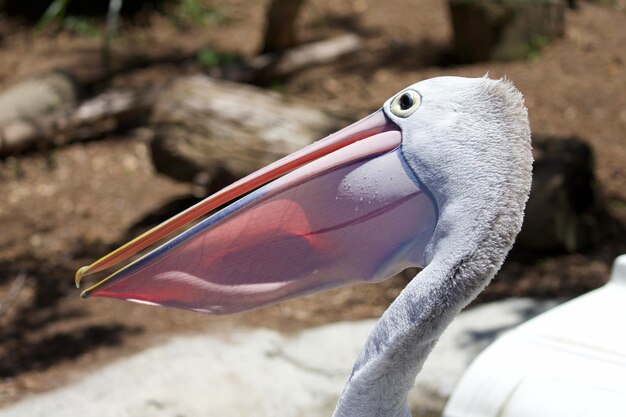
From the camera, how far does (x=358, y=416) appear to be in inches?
90.5

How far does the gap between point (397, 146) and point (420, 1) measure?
7951 mm

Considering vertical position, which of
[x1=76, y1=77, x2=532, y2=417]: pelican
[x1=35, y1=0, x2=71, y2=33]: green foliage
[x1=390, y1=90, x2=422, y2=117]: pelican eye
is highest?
[x1=390, y1=90, x2=422, y2=117]: pelican eye

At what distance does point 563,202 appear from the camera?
5.46 meters

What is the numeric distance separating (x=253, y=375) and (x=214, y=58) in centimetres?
493

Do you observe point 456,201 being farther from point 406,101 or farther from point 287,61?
point 287,61

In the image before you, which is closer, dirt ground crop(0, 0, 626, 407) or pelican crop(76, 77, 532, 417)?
pelican crop(76, 77, 532, 417)

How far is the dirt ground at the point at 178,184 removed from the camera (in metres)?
5.17

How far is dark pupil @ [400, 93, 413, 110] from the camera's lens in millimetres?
2297

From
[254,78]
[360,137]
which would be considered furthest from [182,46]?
[360,137]

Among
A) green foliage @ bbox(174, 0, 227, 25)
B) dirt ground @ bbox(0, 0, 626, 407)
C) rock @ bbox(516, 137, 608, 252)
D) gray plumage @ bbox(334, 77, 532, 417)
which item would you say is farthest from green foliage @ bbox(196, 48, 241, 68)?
gray plumage @ bbox(334, 77, 532, 417)

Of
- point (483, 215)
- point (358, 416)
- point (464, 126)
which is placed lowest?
point (358, 416)

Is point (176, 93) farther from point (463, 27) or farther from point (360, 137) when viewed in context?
point (360, 137)

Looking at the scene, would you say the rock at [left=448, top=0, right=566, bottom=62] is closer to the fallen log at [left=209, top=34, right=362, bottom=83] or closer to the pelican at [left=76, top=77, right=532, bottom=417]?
the fallen log at [left=209, top=34, right=362, bottom=83]

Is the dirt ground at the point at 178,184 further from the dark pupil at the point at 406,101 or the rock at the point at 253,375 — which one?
the dark pupil at the point at 406,101
